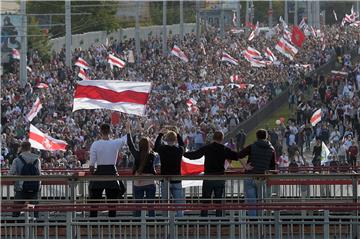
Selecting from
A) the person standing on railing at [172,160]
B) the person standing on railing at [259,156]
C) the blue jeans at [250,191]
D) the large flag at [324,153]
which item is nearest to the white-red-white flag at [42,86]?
the large flag at [324,153]

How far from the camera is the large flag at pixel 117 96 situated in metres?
23.7

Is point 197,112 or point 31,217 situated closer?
point 31,217

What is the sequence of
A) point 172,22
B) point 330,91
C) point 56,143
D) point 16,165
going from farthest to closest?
point 172,22 < point 330,91 < point 56,143 < point 16,165

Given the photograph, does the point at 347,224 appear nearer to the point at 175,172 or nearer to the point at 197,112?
the point at 175,172

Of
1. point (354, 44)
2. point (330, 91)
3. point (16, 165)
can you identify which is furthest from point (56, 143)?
point (354, 44)

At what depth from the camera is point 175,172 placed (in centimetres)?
2027

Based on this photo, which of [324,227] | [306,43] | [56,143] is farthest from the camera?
[306,43]

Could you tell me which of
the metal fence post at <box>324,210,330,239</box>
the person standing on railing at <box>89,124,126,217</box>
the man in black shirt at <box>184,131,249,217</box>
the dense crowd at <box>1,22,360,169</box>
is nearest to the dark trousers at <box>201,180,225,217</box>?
the man in black shirt at <box>184,131,249,217</box>

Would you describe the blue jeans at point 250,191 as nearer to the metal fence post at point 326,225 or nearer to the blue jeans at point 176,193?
the blue jeans at point 176,193

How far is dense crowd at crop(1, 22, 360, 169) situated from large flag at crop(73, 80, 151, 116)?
21.2 feet

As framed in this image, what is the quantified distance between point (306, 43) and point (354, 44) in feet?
24.0

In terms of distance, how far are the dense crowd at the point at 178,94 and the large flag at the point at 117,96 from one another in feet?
21.2

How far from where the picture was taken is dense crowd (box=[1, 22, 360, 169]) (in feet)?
152

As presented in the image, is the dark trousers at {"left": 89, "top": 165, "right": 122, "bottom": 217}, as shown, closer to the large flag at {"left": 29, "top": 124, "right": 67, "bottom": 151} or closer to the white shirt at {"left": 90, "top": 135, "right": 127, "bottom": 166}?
the white shirt at {"left": 90, "top": 135, "right": 127, "bottom": 166}
